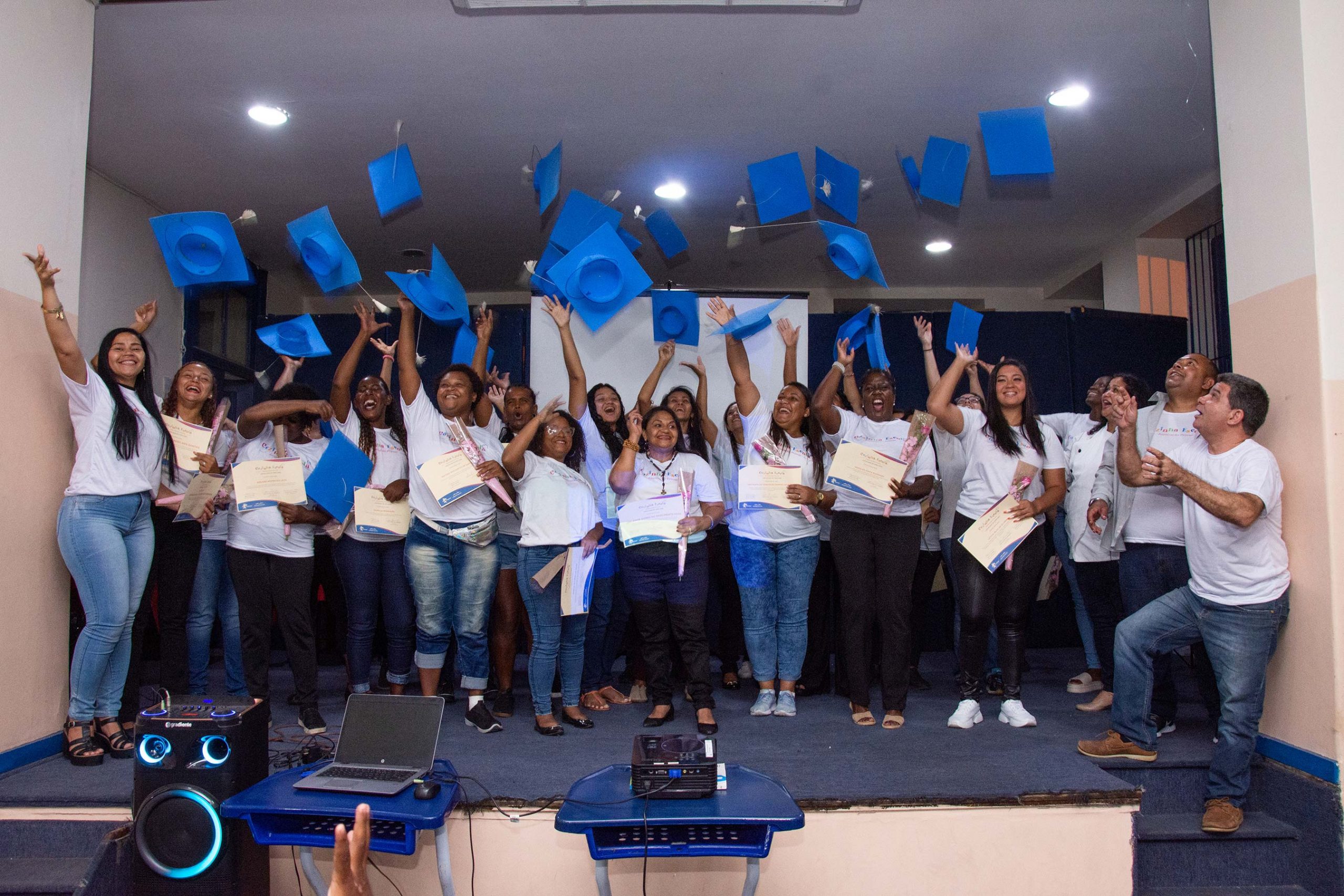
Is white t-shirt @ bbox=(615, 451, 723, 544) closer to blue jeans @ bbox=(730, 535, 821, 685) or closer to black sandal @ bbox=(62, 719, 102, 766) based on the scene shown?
blue jeans @ bbox=(730, 535, 821, 685)

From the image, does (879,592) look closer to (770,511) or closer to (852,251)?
(770,511)

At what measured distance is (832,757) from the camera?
3018 millimetres

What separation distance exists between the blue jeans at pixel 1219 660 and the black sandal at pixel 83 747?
3.61m

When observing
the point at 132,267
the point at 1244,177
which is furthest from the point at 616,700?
the point at 132,267

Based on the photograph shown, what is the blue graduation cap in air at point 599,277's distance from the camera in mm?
4117

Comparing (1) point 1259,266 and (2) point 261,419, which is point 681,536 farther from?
(1) point 1259,266

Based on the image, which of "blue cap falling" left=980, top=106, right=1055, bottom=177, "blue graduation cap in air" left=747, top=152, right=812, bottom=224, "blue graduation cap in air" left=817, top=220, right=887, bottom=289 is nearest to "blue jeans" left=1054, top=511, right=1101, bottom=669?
"blue graduation cap in air" left=817, top=220, right=887, bottom=289

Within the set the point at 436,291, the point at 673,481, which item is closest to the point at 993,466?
the point at 673,481

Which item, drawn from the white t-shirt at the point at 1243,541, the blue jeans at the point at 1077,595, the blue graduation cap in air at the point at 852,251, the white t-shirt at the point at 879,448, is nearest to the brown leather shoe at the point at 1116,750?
the white t-shirt at the point at 1243,541

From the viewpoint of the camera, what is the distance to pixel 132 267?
5633 millimetres

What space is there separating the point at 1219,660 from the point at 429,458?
2.93 m

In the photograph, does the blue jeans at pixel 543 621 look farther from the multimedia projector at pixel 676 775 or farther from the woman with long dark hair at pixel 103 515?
the woman with long dark hair at pixel 103 515

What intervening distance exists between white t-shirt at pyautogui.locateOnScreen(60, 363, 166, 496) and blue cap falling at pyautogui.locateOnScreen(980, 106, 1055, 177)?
3565 mm

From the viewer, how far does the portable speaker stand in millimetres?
2223
